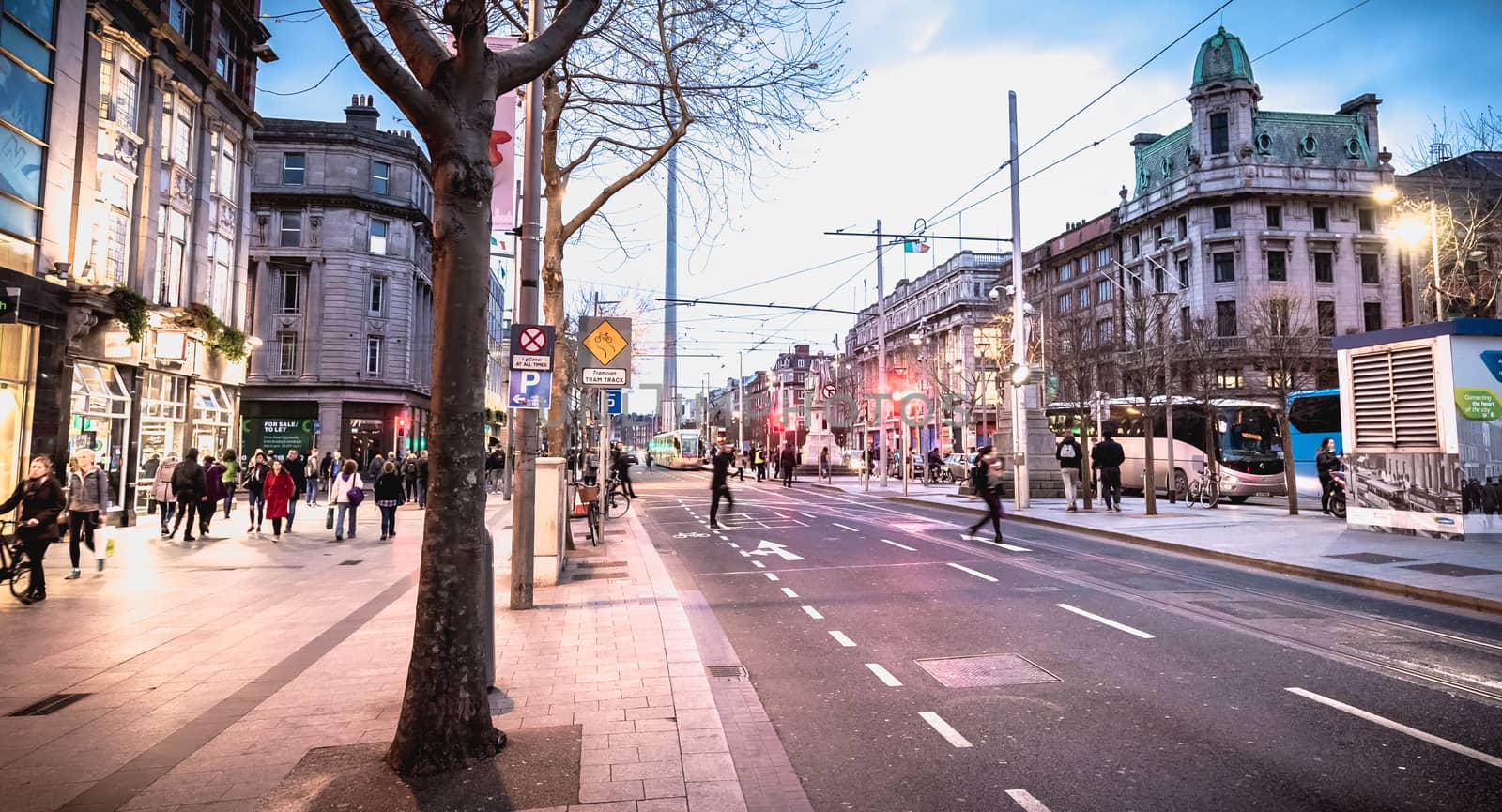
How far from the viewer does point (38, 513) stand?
385 inches

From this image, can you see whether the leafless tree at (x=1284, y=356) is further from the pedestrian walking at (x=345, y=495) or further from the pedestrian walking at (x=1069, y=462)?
the pedestrian walking at (x=345, y=495)

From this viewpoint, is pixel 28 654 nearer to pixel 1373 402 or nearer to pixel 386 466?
pixel 386 466

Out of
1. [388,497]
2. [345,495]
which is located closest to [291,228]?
[345,495]

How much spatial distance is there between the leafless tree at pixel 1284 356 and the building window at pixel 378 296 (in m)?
41.6

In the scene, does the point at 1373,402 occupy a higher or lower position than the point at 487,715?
higher

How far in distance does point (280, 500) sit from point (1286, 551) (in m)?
19.0

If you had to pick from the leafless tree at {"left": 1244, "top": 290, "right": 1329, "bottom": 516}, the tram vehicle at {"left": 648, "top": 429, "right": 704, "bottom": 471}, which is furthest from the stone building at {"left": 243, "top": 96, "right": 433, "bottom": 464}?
the leafless tree at {"left": 1244, "top": 290, "right": 1329, "bottom": 516}

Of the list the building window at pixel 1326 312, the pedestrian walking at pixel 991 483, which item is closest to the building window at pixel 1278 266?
the building window at pixel 1326 312

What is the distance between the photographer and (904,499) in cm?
2812

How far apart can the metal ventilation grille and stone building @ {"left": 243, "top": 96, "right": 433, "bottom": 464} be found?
40426 mm

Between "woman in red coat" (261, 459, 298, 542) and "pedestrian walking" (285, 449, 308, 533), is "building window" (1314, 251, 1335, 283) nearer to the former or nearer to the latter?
"pedestrian walking" (285, 449, 308, 533)

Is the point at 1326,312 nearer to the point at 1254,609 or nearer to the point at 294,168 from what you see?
the point at 1254,609

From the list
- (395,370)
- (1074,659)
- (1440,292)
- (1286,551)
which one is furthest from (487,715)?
(395,370)

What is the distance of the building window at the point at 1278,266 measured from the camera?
4759cm
